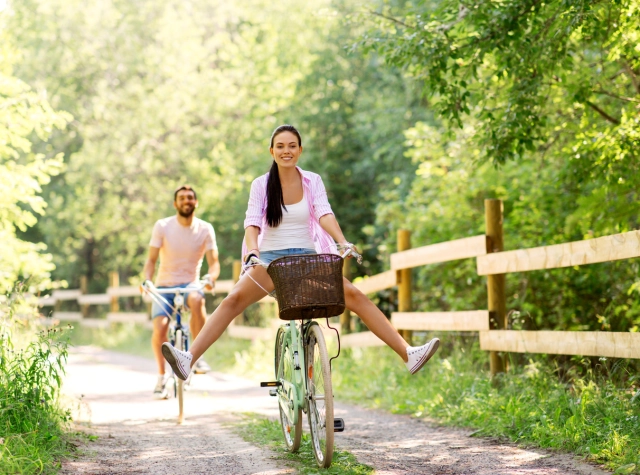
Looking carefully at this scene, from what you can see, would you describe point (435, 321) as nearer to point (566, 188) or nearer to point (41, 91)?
point (566, 188)

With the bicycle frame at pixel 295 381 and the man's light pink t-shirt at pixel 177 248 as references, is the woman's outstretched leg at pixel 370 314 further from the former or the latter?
the man's light pink t-shirt at pixel 177 248

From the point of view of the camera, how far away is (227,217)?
2081 cm

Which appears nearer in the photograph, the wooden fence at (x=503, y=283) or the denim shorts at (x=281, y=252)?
the denim shorts at (x=281, y=252)

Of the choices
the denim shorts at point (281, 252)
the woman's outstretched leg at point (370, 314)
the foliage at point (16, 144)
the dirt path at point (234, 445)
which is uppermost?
the foliage at point (16, 144)

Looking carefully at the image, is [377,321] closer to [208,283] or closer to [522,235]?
Result: [208,283]

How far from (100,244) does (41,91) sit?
748 inches

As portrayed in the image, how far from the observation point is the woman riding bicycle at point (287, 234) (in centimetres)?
528

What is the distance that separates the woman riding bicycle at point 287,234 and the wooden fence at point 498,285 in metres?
1.43

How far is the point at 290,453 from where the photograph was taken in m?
5.53

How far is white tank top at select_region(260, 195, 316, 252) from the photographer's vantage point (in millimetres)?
5340

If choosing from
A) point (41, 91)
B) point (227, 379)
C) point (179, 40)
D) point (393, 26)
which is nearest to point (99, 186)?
point (179, 40)

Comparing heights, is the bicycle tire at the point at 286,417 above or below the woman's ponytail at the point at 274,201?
below

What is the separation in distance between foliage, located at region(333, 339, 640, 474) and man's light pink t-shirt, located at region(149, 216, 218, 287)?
2242mm

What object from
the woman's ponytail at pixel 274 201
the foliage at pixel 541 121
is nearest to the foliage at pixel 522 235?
the foliage at pixel 541 121
